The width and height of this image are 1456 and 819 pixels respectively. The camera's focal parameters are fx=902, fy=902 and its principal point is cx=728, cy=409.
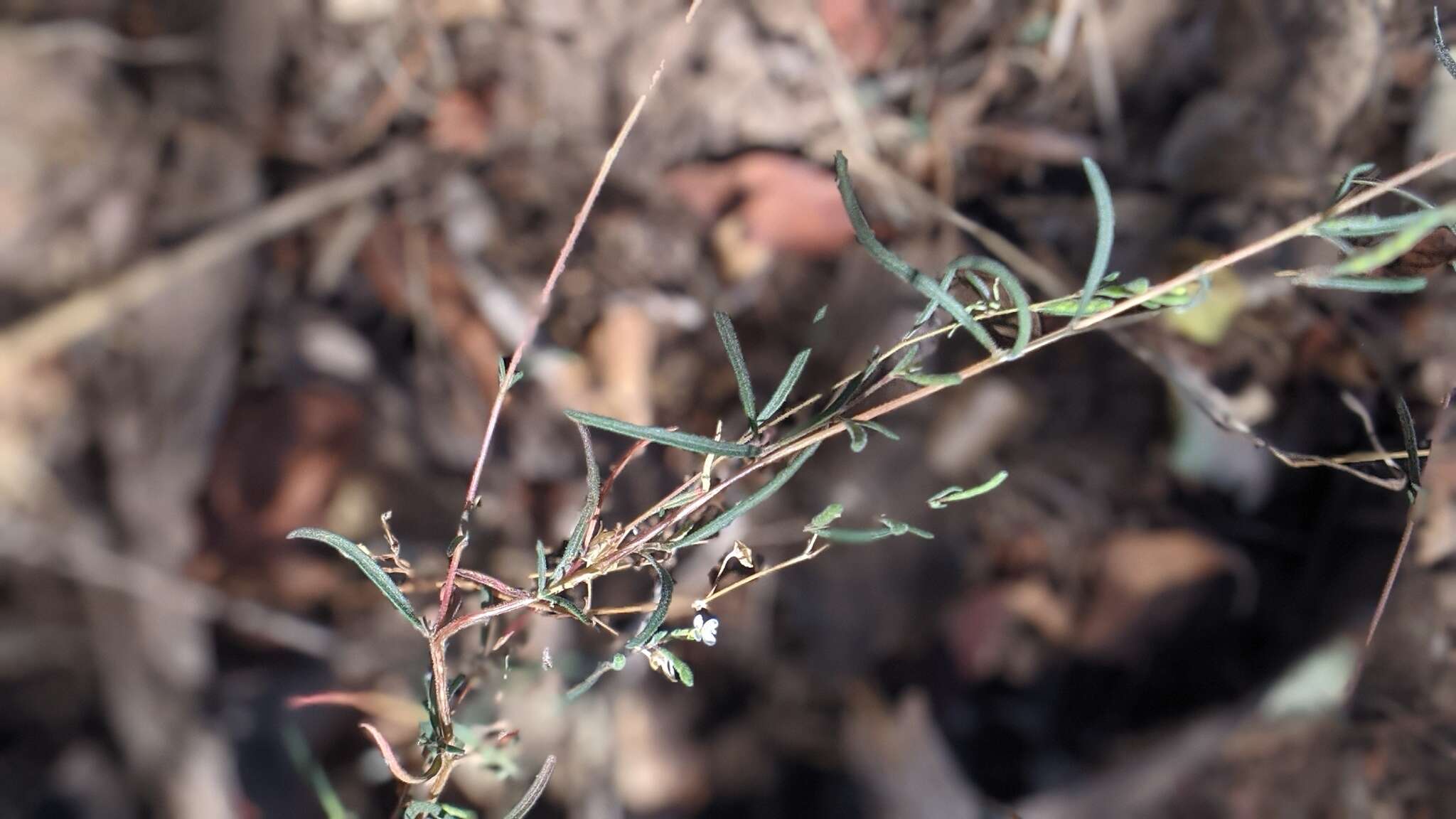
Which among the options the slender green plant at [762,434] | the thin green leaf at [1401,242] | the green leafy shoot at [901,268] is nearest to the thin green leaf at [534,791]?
the slender green plant at [762,434]

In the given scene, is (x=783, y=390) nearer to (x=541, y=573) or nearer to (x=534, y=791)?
(x=541, y=573)

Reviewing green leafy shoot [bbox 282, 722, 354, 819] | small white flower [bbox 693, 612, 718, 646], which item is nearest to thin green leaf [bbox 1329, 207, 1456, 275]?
small white flower [bbox 693, 612, 718, 646]

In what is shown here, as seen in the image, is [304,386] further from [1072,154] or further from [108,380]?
[1072,154]

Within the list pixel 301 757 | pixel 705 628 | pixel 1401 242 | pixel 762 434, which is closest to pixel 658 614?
pixel 705 628

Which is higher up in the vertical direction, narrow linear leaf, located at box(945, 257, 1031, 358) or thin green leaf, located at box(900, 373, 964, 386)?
narrow linear leaf, located at box(945, 257, 1031, 358)

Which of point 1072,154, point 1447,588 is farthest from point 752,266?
point 1447,588

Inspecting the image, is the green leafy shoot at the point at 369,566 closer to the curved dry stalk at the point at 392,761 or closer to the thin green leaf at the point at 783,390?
the curved dry stalk at the point at 392,761

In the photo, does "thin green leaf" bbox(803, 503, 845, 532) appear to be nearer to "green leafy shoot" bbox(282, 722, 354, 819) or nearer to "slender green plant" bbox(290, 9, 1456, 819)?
"slender green plant" bbox(290, 9, 1456, 819)
